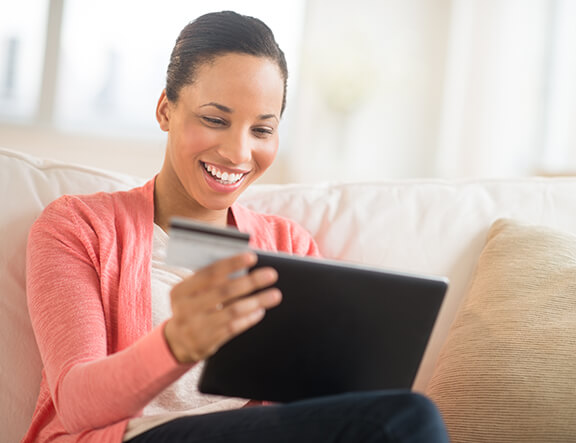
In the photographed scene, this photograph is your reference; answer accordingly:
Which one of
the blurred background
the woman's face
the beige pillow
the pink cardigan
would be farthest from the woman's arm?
the blurred background

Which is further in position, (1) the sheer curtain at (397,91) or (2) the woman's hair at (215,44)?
(1) the sheer curtain at (397,91)

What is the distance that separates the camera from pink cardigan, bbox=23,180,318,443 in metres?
0.81

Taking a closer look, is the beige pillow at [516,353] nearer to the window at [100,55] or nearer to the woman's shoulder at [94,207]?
the woman's shoulder at [94,207]

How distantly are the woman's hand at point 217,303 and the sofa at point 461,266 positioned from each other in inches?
21.8

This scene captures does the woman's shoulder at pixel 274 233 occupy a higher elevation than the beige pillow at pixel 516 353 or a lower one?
higher

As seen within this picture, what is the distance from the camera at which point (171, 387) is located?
109 cm

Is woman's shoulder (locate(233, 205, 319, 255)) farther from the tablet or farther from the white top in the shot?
the tablet

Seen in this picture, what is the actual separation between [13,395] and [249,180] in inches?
22.5

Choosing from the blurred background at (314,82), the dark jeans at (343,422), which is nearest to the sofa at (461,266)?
the dark jeans at (343,422)

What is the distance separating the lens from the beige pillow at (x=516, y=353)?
1089 mm

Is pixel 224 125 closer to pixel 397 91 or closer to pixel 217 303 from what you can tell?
pixel 217 303

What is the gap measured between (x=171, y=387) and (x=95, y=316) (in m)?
0.20

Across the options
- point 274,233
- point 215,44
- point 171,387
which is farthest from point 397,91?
point 171,387

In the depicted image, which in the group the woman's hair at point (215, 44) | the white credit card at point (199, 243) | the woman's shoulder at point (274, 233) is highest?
the woman's hair at point (215, 44)
